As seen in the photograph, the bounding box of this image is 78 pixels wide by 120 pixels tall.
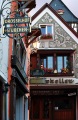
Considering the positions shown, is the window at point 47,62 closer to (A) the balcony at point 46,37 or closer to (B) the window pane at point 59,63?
(B) the window pane at point 59,63

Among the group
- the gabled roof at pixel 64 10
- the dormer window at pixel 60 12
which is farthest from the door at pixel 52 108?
the dormer window at pixel 60 12

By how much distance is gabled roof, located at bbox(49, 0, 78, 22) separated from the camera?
3527 centimetres

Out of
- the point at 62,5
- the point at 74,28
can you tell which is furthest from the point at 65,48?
the point at 62,5

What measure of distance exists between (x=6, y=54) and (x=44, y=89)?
18849 mm

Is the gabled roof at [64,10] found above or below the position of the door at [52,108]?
above

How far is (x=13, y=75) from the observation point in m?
13.6

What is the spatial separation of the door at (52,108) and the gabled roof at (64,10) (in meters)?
7.08

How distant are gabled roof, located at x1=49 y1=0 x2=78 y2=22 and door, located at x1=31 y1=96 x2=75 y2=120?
7079 mm

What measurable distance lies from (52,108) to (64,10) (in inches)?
380

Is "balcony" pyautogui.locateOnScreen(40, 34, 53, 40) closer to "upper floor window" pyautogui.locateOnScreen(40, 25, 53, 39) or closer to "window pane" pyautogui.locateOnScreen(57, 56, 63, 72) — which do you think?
"upper floor window" pyautogui.locateOnScreen(40, 25, 53, 39)

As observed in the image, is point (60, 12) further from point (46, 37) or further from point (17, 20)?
point (17, 20)

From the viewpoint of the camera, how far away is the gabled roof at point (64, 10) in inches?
1389

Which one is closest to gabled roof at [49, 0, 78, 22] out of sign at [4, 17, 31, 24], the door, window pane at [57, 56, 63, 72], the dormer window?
the dormer window

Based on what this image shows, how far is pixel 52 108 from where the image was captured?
106ft
